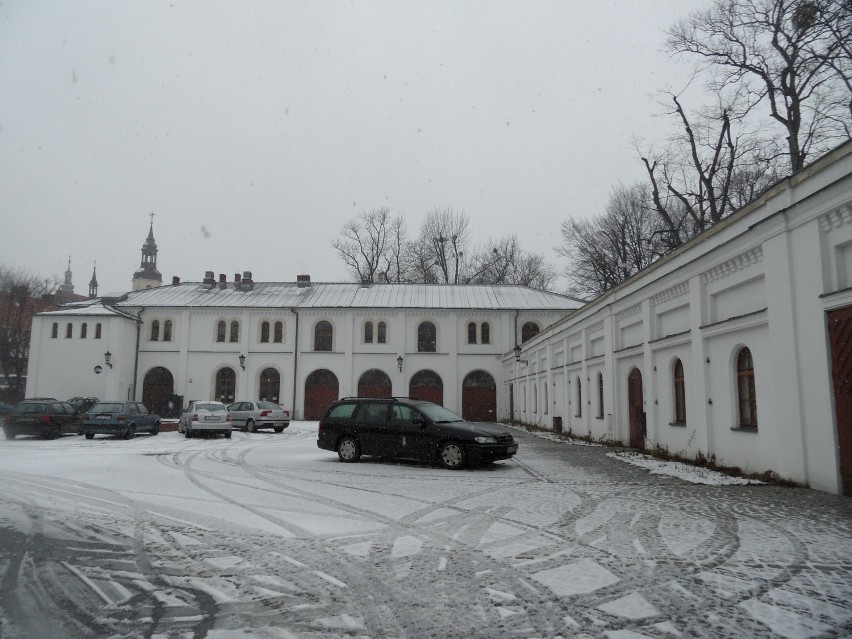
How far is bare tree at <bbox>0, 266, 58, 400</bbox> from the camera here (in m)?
47.7

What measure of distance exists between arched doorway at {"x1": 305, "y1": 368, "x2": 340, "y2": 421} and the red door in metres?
33.4

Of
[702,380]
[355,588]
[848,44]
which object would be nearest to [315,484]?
[355,588]

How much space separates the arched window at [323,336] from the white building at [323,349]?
0.07 m

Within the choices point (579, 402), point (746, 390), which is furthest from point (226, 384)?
point (746, 390)

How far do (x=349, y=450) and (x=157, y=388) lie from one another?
3067cm

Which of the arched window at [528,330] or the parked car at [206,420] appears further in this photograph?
the arched window at [528,330]

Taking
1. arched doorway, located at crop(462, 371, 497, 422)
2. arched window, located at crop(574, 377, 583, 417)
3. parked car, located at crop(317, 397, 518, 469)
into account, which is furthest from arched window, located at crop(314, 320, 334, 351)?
parked car, located at crop(317, 397, 518, 469)

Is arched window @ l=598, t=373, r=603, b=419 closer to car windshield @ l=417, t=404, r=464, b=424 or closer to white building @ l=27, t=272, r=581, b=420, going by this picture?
car windshield @ l=417, t=404, r=464, b=424

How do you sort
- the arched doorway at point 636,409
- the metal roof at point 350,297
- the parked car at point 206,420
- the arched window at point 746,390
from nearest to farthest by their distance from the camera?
the arched window at point 746,390
the arched doorway at point 636,409
the parked car at point 206,420
the metal roof at point 350,297

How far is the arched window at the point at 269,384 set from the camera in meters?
40.0

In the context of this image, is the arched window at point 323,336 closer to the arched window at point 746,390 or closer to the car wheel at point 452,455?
the car wheel at point 452,455

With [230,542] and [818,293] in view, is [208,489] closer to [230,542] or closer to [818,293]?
[230,542]

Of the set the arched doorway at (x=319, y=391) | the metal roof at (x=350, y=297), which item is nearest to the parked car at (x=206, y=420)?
the arched doorway at (x=319, y=391)

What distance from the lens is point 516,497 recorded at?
9.14 metres
